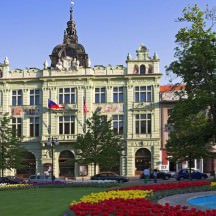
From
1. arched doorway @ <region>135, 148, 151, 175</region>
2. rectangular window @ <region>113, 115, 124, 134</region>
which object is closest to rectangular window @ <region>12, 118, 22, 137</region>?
rectangular window @ <region>113, 115, 124, 134</region>

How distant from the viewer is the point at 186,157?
52.4 metres

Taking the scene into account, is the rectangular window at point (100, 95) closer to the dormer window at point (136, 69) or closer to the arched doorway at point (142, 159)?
the dormer window at point (136, 69)

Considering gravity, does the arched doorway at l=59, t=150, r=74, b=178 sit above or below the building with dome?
below

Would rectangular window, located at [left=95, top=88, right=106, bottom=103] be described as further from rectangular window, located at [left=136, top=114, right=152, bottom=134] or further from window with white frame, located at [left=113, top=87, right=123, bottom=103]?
rectangular window, located at [left=136, top=114, right=152, bottom=134]

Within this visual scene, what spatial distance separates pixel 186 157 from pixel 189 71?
18328mm

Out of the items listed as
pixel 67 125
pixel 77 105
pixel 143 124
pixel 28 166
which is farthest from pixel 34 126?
pixel 143 124

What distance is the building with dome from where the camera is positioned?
62.9 m

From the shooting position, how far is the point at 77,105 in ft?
210

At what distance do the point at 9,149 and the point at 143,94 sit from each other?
19.7 meters

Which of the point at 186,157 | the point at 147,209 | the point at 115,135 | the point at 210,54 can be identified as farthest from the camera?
the point at 115,135

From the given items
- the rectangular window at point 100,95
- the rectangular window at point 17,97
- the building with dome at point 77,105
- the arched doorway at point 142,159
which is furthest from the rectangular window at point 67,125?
the arched doorway at point 142,159

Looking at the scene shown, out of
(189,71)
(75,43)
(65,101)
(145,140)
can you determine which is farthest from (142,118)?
(189,71)

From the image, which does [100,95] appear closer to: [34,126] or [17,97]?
[34,126]

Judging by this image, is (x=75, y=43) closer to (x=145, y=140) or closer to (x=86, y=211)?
(x=145, y=140)
